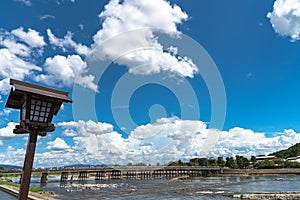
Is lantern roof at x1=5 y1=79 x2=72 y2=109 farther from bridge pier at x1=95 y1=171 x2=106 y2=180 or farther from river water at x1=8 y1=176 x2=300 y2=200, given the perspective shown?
bridge pier at x1=95 y1=171 x2=106 y2=180

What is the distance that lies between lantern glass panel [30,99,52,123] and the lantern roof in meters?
0.23

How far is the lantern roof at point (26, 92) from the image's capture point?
607 centimetres

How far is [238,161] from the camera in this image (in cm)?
9519

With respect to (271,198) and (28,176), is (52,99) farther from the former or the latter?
(271,198)

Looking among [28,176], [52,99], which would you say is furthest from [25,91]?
[28,176]

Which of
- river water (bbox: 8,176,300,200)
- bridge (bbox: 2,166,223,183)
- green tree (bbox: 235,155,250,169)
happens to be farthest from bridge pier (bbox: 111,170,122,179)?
green tree (bbox: 235,155,250,169)

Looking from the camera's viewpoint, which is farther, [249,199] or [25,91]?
[249,199]

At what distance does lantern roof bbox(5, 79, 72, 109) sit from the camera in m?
6.07

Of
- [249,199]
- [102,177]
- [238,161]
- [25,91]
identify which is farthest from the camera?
[238,161]

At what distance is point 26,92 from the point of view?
6.02 m

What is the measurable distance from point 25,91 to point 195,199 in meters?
23.1

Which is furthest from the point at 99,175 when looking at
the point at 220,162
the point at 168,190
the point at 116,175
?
the point at 220,162

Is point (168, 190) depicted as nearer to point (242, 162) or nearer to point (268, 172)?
point (268, 172)

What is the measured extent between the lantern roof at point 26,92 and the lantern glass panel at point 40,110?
9.1 inches
